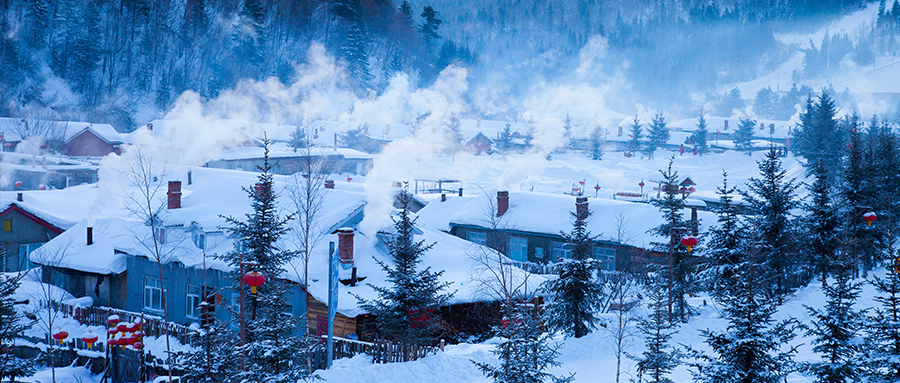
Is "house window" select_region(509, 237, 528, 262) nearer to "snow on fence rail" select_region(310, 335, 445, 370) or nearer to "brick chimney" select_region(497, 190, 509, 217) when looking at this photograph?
"brick chimney" select_region(497, 190, 509, 217)

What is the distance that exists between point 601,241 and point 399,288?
15425mm

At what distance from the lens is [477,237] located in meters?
34.5

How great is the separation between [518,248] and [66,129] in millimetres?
55577

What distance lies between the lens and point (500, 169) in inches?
2761

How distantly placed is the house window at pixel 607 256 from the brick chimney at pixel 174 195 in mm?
19664

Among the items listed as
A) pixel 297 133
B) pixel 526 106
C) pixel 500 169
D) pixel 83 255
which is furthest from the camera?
pixel 526 106

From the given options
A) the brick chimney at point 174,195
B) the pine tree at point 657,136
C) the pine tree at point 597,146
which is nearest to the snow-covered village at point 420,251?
the brick chimney at point 174,195

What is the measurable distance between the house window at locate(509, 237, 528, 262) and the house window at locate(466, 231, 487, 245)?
1.44 m

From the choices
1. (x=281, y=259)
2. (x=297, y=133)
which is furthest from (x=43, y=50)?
(x=281, y=259)

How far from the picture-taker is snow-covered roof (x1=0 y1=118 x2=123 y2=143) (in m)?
64.8

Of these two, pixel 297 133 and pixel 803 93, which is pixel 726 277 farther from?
pixel 803 93

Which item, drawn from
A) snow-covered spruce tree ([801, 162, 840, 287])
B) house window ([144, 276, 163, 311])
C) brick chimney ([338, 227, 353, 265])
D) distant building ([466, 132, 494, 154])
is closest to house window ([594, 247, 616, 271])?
snow-covered spruce tree ([801, 162, 840, 287])

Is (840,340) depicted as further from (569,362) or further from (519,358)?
(569,362)

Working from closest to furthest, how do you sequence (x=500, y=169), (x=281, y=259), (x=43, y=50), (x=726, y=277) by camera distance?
(x=281, y=259) → (x=726, y=277) → (x=500, y=169) → (x=43, y=50)
